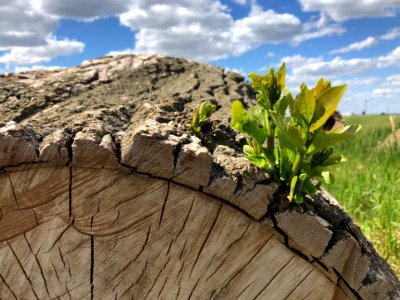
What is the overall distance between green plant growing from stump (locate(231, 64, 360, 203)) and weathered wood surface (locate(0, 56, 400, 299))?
0.08 metres

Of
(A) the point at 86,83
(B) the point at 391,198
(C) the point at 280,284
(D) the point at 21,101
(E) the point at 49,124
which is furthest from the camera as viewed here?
(B) the point at 391,198

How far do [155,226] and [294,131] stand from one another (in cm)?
57

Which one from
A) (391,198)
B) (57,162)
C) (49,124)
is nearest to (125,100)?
(49,124)

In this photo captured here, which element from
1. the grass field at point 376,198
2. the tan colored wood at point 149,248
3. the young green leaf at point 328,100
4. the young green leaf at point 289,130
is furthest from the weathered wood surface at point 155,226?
the grass field at point 376,198

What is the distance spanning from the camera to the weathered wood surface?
5.40ft

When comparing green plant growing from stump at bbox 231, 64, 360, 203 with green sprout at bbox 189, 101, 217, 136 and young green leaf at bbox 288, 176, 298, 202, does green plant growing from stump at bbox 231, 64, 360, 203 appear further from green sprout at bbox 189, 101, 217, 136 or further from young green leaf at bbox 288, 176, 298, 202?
green sprout at bbox 189, 101, 217, 136

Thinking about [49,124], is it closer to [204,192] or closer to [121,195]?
[121,195]

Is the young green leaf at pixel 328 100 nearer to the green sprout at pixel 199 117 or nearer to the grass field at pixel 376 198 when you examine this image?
the green sprout at pixel 199 117

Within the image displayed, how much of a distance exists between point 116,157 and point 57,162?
21 centimetres

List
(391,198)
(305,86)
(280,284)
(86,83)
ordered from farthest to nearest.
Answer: (391,198) → (86,83) → (280,284) → (305,86)

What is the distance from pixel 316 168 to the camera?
5.64 ft

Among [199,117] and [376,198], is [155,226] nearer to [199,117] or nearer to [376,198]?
[199,117]

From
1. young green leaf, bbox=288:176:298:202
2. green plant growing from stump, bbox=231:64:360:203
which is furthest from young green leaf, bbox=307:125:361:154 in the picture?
young green leaf, bbox=288:176:298:202

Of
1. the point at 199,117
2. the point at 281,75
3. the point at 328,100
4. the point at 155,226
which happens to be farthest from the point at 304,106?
the point at 155,226
